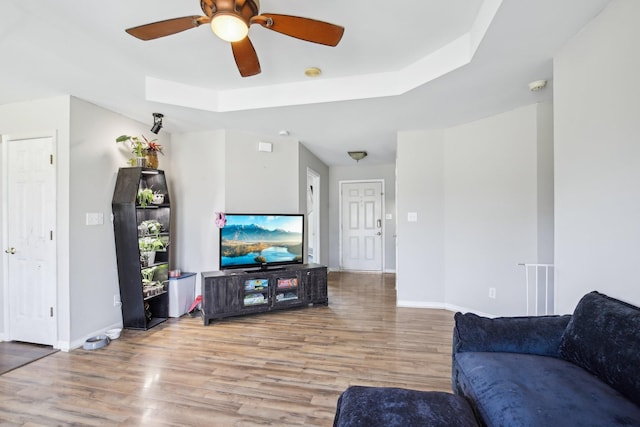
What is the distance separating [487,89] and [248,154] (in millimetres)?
2887

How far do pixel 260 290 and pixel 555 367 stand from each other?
116 inches

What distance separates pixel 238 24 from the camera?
1.60 metres

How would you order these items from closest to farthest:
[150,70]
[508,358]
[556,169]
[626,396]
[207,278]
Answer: [626,396]
[508,358]
[556,169]
[150,70]
[207,278]

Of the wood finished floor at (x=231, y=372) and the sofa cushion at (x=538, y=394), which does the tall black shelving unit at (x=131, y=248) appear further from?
the sofa cushion at (x=538, y=394)

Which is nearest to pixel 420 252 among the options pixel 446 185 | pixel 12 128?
pixel 446 185

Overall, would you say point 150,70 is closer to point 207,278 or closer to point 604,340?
point 207,278

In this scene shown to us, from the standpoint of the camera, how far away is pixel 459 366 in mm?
1637

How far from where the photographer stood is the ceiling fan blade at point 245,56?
1844mm

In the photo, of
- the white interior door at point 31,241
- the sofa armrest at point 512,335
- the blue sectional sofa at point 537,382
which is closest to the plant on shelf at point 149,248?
the white interior door at point 31,241

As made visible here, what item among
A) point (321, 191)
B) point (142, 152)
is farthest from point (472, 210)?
point (142, 152)

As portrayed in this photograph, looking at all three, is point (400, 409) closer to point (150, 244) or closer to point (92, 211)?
point (150, 244)

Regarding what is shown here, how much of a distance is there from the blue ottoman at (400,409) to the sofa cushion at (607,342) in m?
0.62

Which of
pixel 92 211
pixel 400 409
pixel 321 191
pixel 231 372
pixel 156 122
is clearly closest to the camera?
pixel 400 409

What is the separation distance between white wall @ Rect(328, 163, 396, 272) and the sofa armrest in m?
4.87
